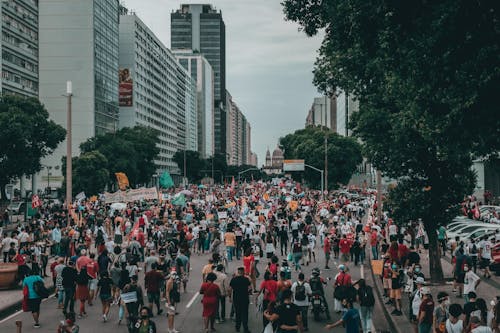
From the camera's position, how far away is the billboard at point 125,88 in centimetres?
11025

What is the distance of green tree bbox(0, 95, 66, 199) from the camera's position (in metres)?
45.6

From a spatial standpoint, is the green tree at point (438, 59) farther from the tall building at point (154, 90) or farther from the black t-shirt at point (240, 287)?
the tall building at point (154, 90)

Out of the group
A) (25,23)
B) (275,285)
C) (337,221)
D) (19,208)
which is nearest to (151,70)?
(25,23)

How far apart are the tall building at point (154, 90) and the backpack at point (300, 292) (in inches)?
3990

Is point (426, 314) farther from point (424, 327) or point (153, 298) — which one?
point (153, 298)

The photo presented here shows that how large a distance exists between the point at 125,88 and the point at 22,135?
217ft

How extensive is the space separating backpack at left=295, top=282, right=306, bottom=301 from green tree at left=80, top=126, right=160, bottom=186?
57.1 m

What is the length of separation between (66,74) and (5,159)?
153 feet

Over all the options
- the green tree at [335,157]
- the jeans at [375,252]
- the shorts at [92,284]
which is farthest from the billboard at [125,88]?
the shorts at [92,284]

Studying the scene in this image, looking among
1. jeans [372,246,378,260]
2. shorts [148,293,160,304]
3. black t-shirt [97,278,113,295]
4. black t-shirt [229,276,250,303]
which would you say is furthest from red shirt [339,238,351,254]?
black t-shirt [97,278,113,295]

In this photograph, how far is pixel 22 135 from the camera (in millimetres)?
45969

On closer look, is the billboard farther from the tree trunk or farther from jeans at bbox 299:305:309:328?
jeans at bbox 299:305:309:328

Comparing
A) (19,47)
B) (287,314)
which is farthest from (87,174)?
(287,314)

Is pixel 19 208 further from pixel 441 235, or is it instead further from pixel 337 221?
Answer: pixel 441 235
